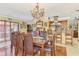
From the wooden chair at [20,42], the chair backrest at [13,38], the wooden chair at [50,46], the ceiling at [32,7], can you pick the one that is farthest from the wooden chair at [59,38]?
the chair backrest at [13,38]

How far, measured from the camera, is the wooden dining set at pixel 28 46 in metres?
2.10

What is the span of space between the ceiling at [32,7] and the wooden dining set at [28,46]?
0.96 ft

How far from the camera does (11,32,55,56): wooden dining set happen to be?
2.10 metres

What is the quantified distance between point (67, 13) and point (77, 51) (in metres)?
0.63

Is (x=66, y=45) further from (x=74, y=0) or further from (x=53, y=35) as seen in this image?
(x=74, y=0)

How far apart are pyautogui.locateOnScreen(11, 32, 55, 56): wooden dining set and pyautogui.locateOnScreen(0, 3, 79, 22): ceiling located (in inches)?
11.6

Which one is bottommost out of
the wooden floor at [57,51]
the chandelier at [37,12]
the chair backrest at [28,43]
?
the wooden floor at [57,51]

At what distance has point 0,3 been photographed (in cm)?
208

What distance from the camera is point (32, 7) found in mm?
2084

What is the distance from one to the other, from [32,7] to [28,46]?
0.63 m

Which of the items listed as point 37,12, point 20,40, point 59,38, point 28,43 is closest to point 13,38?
point 20,40

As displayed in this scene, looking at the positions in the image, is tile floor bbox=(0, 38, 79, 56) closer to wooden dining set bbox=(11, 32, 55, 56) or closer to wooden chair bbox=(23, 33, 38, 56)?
wooden dining set bbox=(11, 32, 55, 56)

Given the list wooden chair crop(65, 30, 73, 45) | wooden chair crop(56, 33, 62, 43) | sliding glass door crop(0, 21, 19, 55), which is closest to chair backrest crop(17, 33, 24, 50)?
sliding glass door crop(0, 21, 19, 55)

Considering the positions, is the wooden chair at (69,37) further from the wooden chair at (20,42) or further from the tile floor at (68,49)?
the wooden chair at (20,42)
